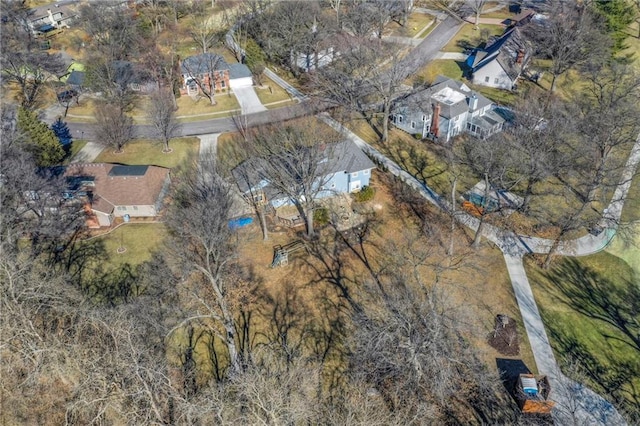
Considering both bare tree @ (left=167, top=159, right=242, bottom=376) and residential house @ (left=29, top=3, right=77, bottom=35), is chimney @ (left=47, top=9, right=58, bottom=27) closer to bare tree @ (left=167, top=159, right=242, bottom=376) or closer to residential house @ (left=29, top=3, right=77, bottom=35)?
residential house @ (left=29, top=3, right=77, bottom=35)

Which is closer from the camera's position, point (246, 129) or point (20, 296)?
point (20, 296)

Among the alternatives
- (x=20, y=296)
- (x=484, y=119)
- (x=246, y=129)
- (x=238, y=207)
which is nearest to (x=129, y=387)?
(x=20, y=296)

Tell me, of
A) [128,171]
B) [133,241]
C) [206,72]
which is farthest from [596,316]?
[206,72]

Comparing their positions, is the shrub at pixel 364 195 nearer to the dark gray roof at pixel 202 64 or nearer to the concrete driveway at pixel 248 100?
the concrete driveway at pixel 248 100

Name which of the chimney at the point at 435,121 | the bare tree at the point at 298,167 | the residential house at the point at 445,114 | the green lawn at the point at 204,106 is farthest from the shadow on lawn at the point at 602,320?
the green lawn at the point at 204,106

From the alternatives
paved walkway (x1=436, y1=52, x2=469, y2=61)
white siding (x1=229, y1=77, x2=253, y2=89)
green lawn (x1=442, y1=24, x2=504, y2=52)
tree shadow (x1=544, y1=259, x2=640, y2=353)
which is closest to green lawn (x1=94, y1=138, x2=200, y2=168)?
white siding (x1=229, y1=77, x2=253, y2=89)

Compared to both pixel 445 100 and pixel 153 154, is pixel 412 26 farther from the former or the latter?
pixel 153 154

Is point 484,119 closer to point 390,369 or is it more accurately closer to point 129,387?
point 390,369
